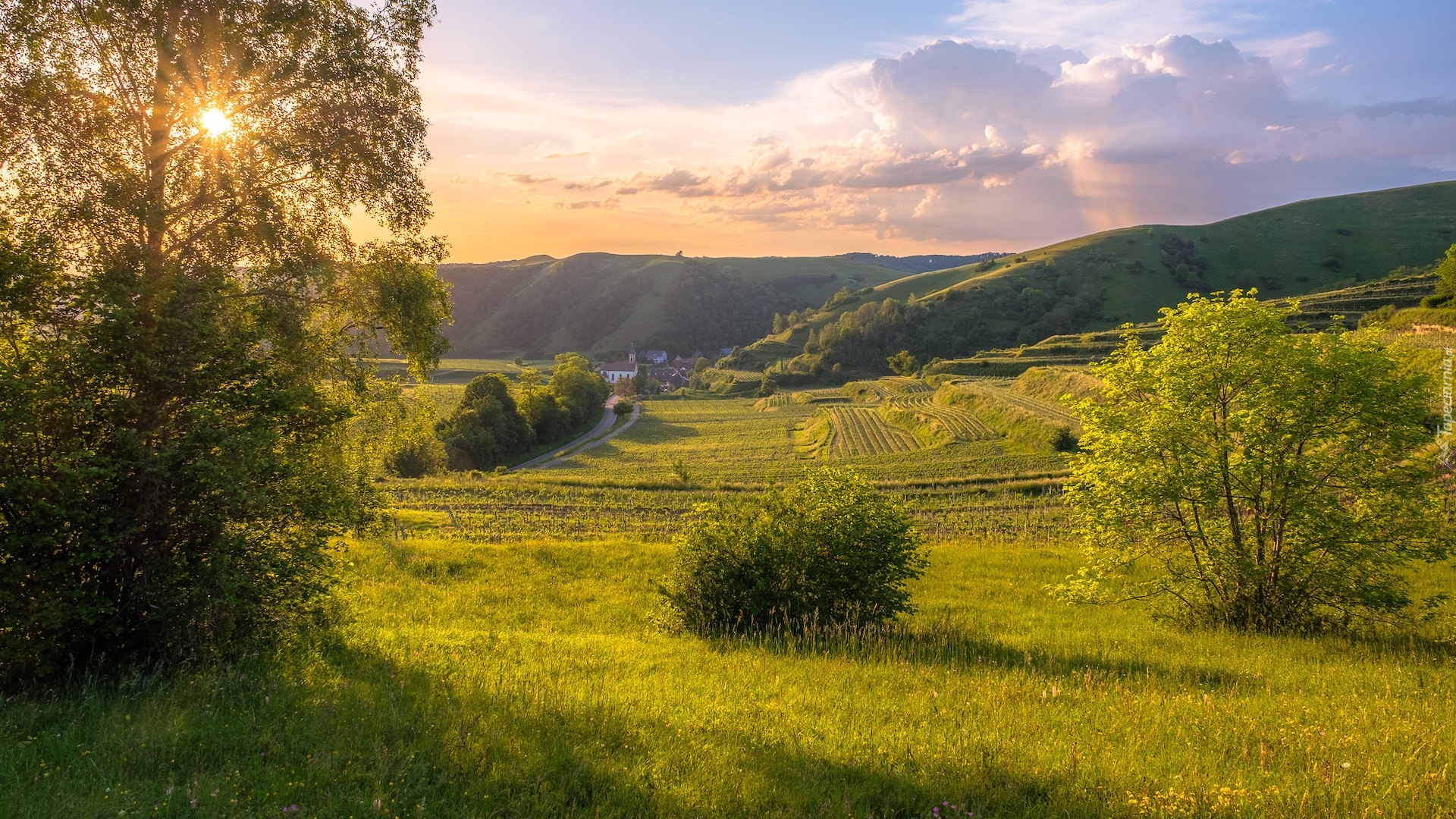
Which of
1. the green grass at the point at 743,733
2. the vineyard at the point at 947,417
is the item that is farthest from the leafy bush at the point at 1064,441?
the green grass at the point at 743,733

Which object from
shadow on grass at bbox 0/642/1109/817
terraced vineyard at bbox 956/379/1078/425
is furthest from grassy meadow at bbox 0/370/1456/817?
terraced vineyard at bbox 956/379/1078/425

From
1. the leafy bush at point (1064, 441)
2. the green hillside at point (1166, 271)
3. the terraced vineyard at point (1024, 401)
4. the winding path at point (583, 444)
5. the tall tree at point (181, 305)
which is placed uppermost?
the green hillside at point (1166, 271)

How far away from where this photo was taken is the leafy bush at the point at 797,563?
40.9ft

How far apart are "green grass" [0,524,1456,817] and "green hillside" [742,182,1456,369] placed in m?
157

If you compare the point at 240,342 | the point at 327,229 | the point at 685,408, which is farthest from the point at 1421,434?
the point at 685,408

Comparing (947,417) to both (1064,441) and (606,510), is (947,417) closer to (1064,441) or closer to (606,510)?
(1064,441)

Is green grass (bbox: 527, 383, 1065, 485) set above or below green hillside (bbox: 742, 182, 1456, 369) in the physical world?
below

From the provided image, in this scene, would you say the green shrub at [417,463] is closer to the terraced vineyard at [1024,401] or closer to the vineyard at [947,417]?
the vineyard at [947,417]

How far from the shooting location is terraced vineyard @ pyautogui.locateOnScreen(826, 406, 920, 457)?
68125 mm

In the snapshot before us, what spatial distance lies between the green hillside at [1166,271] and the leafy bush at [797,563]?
504 ft

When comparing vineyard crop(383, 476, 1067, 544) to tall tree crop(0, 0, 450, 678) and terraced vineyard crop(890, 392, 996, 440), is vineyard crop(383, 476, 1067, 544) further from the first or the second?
terraced vineyard crop(890, 392, 996, 440)

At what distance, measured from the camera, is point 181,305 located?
7941 millimetres

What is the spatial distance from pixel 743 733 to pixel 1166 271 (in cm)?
20278

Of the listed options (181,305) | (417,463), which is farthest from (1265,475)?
(417,463)
